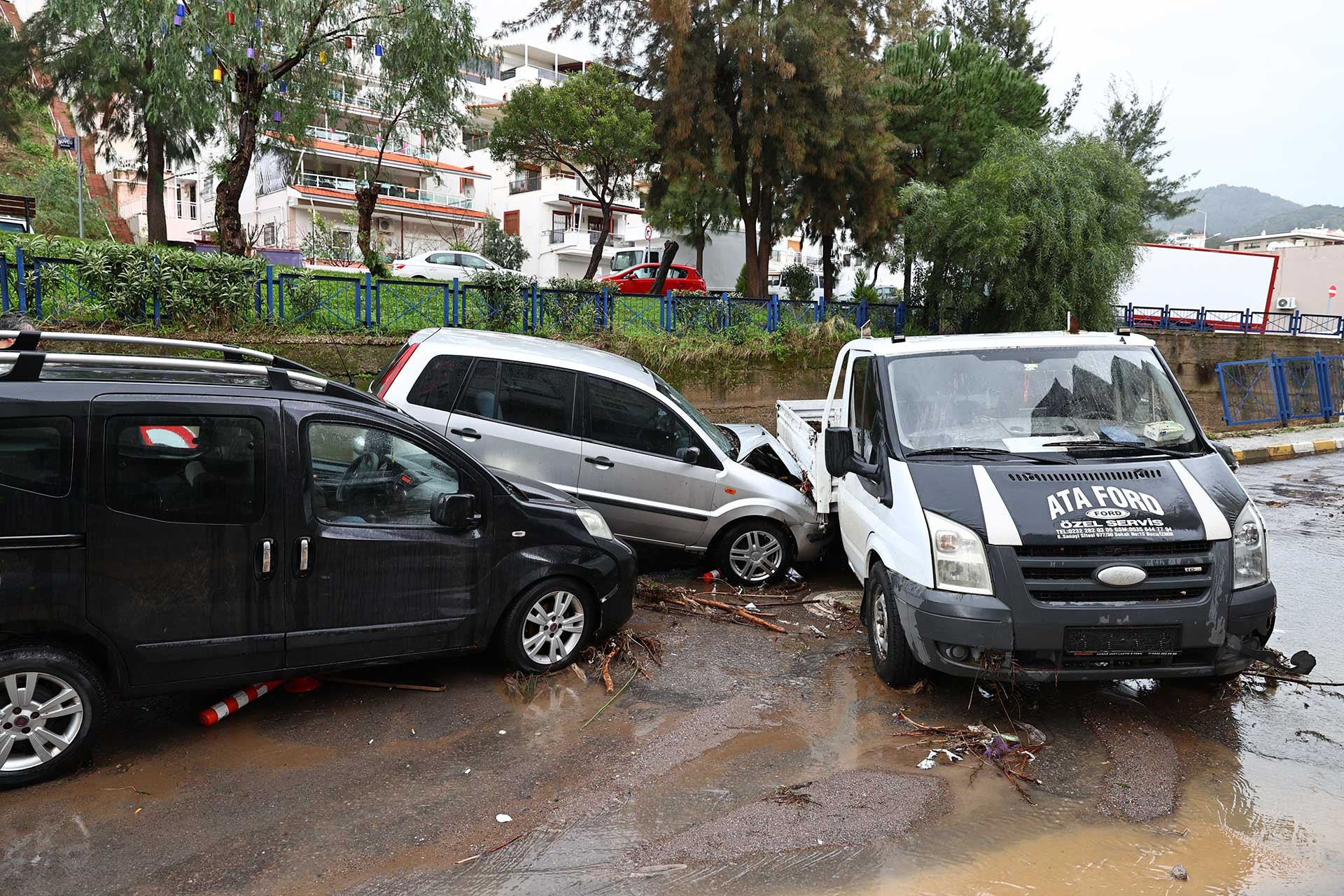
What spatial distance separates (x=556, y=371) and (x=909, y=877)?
459 centimetres

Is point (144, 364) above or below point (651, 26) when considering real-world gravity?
below

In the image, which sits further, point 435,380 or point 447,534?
point 435,380

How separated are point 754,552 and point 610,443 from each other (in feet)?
4.81

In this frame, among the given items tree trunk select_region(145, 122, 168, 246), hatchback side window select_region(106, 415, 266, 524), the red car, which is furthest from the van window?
the red car

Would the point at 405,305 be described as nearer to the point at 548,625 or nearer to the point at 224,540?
the point at 548,625

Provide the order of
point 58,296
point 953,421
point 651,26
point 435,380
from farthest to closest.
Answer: point 651,26 < point 58,296 < point 435,380 < point 953,421

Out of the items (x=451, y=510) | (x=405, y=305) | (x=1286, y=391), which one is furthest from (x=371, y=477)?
(x=1286, y=391)

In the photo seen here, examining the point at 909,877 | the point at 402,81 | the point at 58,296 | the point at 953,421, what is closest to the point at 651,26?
the point at 402,81

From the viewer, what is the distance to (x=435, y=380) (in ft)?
22.1

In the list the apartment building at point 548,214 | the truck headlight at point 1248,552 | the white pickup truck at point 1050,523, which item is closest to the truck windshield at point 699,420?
the white pickup truck at point 1050,523

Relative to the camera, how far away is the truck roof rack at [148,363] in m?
3.81

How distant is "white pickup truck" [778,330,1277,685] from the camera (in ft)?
13.8

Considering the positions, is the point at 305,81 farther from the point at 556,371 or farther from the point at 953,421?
the point at 953,421

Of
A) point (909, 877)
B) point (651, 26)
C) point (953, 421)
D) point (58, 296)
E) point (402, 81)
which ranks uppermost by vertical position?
point (651, 26)
